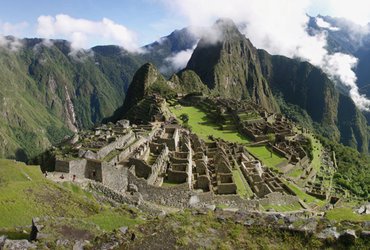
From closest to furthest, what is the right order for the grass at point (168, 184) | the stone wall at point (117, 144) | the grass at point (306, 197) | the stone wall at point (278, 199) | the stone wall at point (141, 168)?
1. the grass at point (168, 184)
2. the stone wall at point (141, 168)
3. the stone wall at point (117, 144)
4. the stone wall at point (278, 199)
5. the grass at point (306, 197)

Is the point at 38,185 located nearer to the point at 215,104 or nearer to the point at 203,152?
the point at 203,152

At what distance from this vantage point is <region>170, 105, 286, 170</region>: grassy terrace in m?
65.6

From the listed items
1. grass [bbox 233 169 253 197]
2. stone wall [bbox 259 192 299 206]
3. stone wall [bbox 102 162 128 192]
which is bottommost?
stone wall [bbox 259 192 299 206]

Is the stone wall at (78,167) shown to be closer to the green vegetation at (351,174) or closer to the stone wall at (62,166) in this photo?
the stone wall at (62,166)

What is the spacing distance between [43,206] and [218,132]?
63.0 meters

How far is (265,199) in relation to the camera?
3941 cm

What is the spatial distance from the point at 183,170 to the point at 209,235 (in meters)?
23.5

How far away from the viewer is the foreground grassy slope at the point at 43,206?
1839cm

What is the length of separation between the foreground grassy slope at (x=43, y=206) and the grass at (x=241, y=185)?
19.5m

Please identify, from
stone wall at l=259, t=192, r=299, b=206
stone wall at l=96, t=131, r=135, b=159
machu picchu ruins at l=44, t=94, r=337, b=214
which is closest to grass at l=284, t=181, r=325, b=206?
machu picchu ruins at l=44, t=94, r=337, b=214

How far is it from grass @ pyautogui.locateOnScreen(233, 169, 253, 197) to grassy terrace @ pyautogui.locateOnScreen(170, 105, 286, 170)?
54.3 ft

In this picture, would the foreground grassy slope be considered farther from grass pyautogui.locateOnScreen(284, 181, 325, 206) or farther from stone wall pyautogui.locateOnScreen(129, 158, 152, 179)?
grass pyautogui.locateOnScreen(284, 181, 325, 206)

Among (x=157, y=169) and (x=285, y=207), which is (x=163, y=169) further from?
(x=285, y=207)

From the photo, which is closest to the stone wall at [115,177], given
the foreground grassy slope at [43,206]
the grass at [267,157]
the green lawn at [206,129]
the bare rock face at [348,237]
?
the foreground grassy slope at [43,206]
